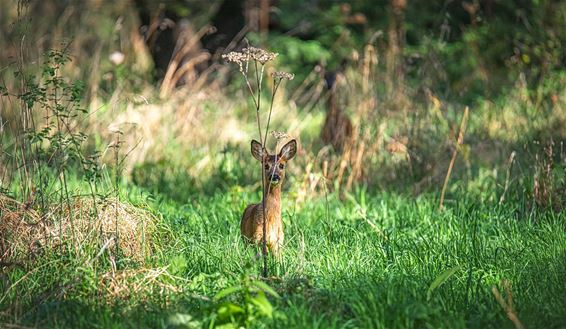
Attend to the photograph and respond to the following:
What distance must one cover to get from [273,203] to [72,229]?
1142mm

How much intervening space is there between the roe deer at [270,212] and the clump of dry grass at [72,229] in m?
0.58

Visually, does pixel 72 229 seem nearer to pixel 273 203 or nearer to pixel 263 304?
pixel 273 203

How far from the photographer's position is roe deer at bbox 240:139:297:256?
16.4 feet

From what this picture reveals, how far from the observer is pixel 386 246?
A: 5.14m

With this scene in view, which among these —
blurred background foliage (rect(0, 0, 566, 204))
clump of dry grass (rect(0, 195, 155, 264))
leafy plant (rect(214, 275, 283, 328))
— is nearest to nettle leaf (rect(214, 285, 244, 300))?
leafy plant (rect(214, 275, 283, 328))

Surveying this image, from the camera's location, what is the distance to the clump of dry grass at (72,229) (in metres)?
4.63

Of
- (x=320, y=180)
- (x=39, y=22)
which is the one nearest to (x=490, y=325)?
(x=320, y=180)

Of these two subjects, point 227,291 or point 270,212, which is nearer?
point 227,291

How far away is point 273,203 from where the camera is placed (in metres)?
5.07

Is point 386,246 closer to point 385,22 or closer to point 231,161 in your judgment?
point 231,161

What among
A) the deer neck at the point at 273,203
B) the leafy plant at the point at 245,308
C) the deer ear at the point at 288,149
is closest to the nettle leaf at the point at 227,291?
the leafy plant at the point at 245,308

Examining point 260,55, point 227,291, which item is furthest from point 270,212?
point 227,291

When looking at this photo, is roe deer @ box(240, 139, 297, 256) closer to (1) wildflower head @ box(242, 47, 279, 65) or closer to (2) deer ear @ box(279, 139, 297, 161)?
(2) deer ear @ box(279, 139, 297, 161)

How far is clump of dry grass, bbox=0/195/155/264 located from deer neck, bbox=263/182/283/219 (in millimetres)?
680
